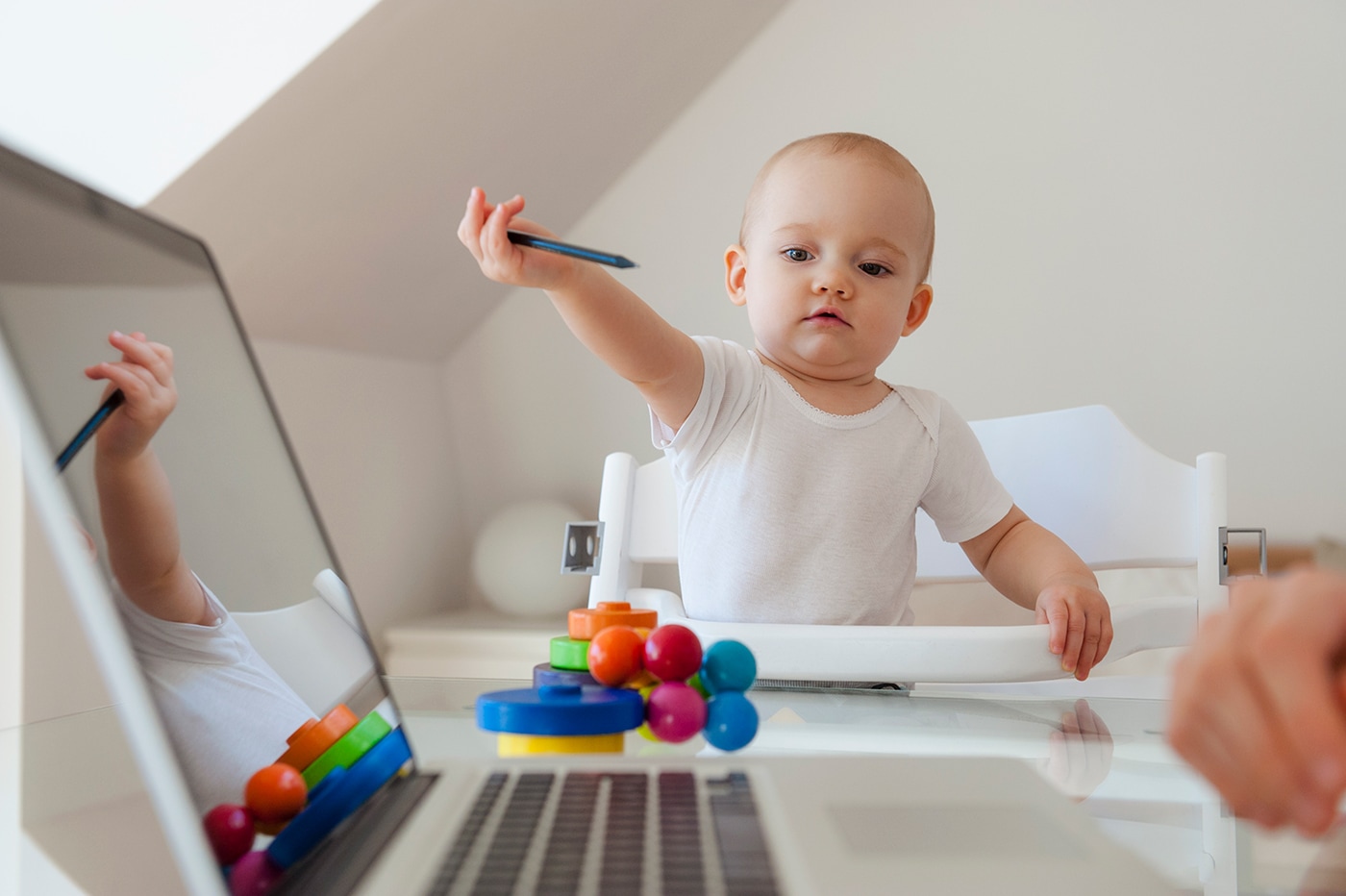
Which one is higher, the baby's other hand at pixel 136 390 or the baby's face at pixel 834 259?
the baby's face at pixel 834 259

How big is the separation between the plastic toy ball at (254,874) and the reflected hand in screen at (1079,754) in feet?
0.93

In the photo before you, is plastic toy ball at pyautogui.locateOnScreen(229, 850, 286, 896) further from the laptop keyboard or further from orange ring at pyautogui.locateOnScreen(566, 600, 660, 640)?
orange ring at pyautogui.locateOnScreen(566, 600, 660, 640)

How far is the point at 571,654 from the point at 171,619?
232mm

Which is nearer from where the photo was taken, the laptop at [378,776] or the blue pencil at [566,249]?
the laptop at [378,776]

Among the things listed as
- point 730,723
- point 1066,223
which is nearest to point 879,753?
point 730,723

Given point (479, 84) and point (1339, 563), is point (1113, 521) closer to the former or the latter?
point (1339, 563)

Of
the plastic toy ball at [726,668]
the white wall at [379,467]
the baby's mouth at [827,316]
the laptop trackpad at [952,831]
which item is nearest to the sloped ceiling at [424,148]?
the white wall at [379,467]

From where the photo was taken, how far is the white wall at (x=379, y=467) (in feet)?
4.82

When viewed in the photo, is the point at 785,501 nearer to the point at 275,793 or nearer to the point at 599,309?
the point at 599,309

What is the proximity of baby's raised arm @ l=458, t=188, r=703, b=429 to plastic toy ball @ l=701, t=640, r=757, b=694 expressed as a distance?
21 cm

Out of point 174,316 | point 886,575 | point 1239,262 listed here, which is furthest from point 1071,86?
point 174,316

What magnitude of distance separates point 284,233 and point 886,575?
87cm

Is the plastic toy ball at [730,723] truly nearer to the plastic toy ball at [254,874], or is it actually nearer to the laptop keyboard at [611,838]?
the laptop keyboard at [611,838]

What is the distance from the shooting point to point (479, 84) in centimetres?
140
